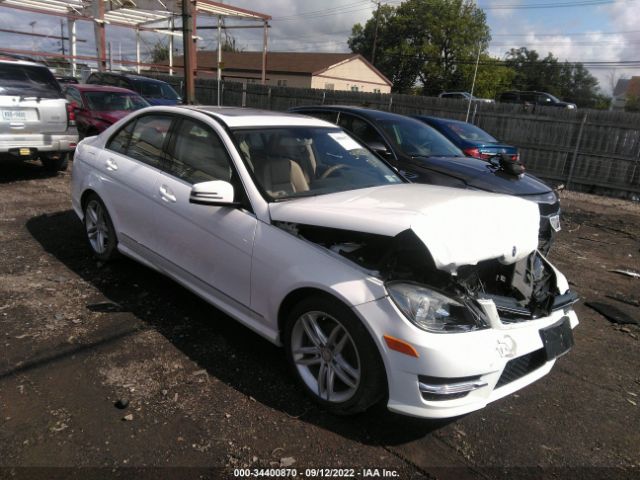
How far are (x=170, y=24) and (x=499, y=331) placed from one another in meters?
27.4

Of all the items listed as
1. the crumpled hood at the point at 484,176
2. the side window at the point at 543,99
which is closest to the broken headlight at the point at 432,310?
the crumpled hood at the point at 484,176

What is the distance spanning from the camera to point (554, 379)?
3523 mm

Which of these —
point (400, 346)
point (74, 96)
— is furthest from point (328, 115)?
point (74, 96)

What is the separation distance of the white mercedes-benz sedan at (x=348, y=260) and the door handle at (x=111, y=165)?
392 millimetres

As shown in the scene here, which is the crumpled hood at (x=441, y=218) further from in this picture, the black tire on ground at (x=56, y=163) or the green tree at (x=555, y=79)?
the green tree at (x=555, y=79)

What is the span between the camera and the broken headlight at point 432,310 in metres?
2.52

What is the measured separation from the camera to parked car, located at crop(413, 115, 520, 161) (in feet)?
28.5

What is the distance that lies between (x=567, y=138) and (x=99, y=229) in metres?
12.0

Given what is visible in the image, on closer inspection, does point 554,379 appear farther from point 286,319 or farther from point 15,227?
point 15,227

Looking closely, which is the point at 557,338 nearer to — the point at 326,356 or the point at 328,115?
the point at 326,356

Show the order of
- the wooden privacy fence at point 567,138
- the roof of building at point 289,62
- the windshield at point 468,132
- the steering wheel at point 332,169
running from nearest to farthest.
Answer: the steering wheel at point 332,169 < the windshield at point 468,132 < the wooden privacy fence at point 567,138 < the roof of building at point 289,62

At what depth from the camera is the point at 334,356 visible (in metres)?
2.85

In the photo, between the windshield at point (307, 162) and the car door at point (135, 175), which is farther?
the car door at point (135, 175)

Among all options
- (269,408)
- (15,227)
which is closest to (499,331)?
(269,408)
